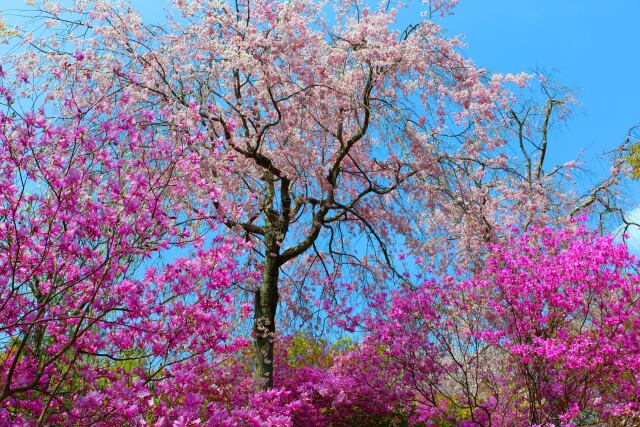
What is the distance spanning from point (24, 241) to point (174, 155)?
46.3 inches

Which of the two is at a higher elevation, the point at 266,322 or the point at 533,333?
the point at 266,322

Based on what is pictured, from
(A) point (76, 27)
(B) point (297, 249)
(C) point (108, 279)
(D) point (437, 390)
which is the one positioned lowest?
(D) point (437, 390)

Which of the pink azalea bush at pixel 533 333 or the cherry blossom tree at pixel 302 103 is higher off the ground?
the cherry blossom tree at pixel 302 103

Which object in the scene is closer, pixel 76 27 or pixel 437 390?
pixel 437 390

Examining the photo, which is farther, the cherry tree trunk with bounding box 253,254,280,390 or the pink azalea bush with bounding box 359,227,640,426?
the cherry tree trunk with bounding box 253,254,280,390

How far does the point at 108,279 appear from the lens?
162 inches

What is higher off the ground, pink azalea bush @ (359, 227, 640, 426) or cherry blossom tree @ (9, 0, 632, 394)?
cherry blossom tree @ (9, 0, 632, 394)

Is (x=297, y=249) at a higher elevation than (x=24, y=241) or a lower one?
higher

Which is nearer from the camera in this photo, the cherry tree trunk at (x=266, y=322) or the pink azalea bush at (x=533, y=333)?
the pink azalea bush at (x=533, y=333)

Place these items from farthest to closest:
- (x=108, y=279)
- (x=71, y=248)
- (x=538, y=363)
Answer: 1. (x=538, y=363)
2. (x=108, y=279)
3. (x=71, y=248)

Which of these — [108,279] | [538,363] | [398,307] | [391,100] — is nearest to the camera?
[108,279]

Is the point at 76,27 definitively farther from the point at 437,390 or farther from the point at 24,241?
the point at 437,390

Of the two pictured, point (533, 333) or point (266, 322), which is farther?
point (266, 322)

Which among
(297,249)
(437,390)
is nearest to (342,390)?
(437,390)
